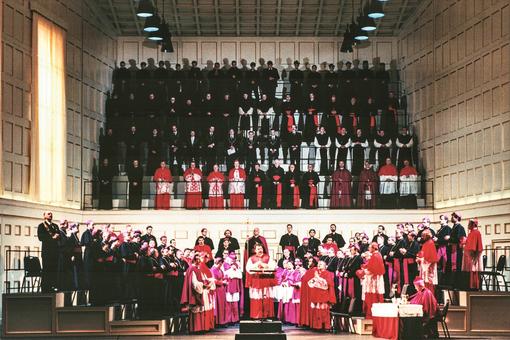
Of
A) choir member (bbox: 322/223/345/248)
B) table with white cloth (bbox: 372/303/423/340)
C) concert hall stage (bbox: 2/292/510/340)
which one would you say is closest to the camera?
table with white cloth (bbox: 372/303/423/340)

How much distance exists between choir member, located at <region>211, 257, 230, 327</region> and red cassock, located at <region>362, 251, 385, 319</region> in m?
3.18

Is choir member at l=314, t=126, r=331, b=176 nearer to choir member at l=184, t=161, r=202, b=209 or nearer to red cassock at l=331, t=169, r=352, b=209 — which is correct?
red cassock at l=331, t=169, r=352, b=209

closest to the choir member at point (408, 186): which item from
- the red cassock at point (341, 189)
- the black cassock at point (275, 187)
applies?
the red cassock at point (341, 189)

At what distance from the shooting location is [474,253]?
21.0 m

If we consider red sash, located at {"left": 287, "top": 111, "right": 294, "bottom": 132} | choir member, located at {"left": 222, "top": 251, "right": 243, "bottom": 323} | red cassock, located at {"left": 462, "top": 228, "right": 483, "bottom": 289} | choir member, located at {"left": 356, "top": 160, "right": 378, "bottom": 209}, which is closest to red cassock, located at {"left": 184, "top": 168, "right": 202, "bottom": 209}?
red sash, located at {"left": 287, "top": 111, "right": 294, "bottom": 132}

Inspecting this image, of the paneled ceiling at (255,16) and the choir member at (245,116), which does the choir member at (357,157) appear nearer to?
the choir member at (245,116)

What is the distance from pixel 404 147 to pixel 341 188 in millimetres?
2510

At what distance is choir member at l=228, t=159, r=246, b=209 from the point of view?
27.5 meters

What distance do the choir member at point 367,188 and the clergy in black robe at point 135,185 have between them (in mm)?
6005

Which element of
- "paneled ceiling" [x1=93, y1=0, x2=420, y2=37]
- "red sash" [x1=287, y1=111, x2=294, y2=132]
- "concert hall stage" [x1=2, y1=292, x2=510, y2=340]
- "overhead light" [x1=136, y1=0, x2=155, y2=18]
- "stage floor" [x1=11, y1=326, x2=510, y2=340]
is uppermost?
"paneled ceiling" [x1=93, y1=0, x2=420, y2=37]

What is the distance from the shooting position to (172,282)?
2170 cm

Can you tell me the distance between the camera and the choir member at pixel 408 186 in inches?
1088

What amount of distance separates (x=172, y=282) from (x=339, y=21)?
42.5 ft

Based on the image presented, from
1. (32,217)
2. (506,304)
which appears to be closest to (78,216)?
(32,217)
